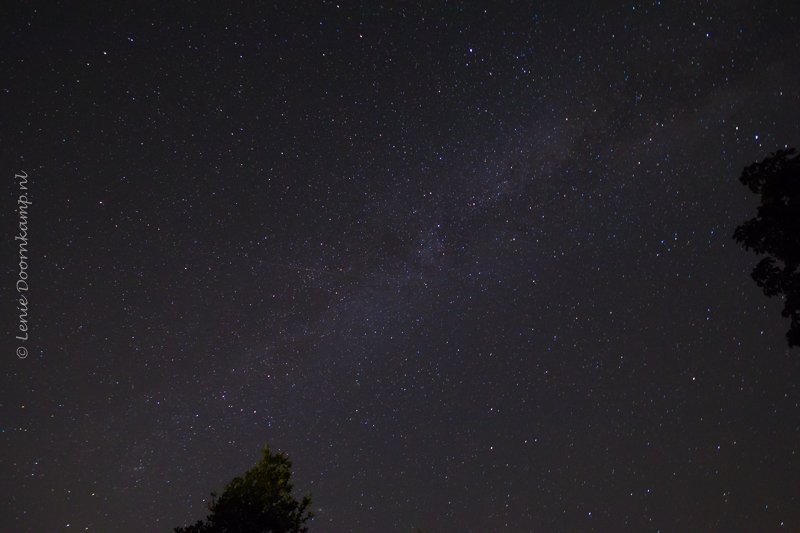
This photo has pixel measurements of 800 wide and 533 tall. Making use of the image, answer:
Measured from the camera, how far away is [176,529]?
10062mm

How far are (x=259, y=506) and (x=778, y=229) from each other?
11.4 metres

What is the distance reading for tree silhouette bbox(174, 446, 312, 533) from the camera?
10.2 m

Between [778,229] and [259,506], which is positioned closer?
[778,229]

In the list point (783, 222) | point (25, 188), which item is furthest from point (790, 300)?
point (25, 188)

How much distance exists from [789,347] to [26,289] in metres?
18.5

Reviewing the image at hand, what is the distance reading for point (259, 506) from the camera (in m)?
10.6

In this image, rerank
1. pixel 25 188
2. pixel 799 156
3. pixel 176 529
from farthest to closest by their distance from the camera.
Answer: pixel 25 188
pixel 176 529
pixel 799 156

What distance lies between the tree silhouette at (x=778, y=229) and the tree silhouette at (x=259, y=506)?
10.5m

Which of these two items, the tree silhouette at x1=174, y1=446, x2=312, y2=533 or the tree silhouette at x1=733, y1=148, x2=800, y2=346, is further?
the tree silhouette at x1=174, y1=446, x2=312, y2=533

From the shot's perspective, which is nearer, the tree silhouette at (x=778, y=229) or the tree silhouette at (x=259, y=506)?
the tree silhouette at (x=778, y=229)

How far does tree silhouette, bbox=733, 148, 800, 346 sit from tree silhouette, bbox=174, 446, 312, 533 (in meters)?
10.5

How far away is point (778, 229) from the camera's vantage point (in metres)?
6.34

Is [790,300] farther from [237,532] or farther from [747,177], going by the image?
[237,532]

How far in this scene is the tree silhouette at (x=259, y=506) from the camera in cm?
1024
